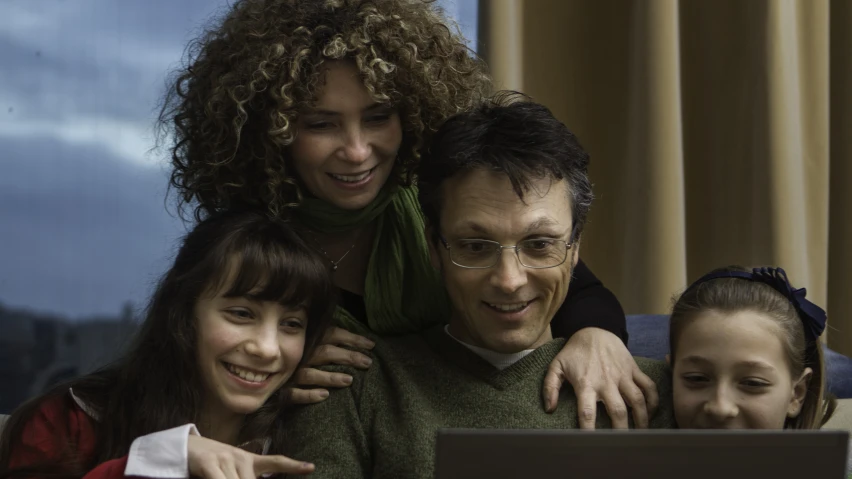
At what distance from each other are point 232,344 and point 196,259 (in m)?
0.18

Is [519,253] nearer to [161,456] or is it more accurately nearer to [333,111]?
[333,111]

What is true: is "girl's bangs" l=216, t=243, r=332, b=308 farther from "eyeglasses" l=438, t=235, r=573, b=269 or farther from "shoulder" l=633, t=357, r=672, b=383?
"shoulder" l=633, t=357, r=672, b=383

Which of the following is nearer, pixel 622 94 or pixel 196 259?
pixel 196 259

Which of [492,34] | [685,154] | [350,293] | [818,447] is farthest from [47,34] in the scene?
[818,447]

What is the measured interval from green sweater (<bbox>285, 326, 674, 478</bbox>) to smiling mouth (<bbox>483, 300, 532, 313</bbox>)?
116 mm

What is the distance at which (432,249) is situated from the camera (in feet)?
5.67

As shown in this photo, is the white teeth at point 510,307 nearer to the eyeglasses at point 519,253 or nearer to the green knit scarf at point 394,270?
the eyeglasses at point 519,253

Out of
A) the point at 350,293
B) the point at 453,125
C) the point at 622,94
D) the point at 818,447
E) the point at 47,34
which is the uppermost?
the point at 47,34

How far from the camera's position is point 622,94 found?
2752 mm

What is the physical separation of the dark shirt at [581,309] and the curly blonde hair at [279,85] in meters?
0.25

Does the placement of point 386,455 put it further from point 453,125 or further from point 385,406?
point 453,125

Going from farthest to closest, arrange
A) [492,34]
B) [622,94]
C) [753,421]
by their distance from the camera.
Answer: [622,94], [492,34], [753,421]

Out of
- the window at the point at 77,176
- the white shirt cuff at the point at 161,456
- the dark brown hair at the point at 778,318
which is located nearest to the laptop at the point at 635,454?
the white shirt cuff at the point at 161,456

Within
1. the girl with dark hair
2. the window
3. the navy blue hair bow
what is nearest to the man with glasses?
the girl with dark hair
